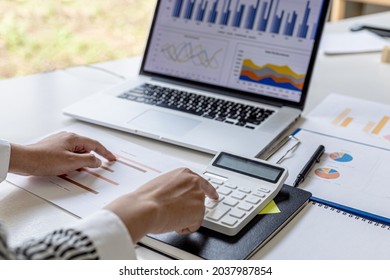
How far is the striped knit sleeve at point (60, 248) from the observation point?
597mm

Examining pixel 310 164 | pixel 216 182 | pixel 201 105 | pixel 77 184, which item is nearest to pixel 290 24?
pixel 201 105

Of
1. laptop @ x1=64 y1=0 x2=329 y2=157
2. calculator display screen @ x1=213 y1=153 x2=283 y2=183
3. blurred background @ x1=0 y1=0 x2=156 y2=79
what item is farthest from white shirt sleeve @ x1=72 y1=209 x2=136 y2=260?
blurred background @ x1=0 y1=0 x2=156 y2=79

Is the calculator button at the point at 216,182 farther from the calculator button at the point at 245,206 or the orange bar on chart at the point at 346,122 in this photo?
the orange bar on chart at the point at 346,122

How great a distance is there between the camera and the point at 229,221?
2.46 ft

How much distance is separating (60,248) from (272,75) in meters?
0.70

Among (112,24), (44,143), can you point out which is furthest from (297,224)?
(112,24)

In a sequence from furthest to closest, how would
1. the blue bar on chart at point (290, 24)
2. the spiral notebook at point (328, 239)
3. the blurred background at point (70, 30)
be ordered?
the blurred background at point (70, 30) → the blue bar on chart at point (290, 24) → the spiral notebook at point (328, 239)

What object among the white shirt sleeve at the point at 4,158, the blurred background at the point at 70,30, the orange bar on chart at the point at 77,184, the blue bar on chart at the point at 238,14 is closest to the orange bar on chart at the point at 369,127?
the blue bar on chart at the point at 238,14

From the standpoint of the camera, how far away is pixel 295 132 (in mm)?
1092

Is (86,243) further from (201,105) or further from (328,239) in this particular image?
(201,105)

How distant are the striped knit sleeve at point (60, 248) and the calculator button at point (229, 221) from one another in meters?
0.20

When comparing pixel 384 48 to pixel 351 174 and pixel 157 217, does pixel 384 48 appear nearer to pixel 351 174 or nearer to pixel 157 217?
pixel 351 174

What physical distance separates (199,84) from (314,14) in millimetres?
294

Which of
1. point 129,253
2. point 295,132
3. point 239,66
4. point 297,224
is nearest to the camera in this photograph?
point 129,253
